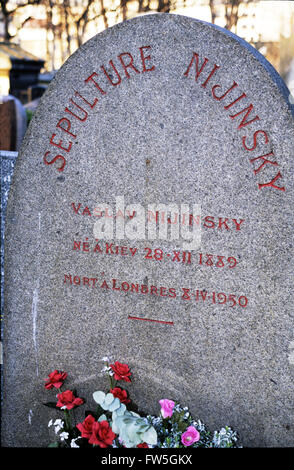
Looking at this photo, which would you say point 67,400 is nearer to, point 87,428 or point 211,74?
point 87,428

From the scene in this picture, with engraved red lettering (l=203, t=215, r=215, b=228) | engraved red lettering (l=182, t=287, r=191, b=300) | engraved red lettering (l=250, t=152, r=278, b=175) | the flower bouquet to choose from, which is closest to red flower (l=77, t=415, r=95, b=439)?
the flower bouquet

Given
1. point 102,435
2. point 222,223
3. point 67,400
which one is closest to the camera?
point 102,435

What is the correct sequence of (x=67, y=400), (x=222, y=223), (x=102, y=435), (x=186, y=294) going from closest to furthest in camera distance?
(x=102, y=435)
(x=222, y=223)
(x=186, y=294)
(x=67, y=400)

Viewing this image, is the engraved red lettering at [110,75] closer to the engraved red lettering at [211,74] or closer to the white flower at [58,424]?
the engraved red lettering at [211,74]

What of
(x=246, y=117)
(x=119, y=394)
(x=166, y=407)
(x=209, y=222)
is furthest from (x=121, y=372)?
(x=246, y=117)

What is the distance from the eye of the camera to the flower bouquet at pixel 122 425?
8.49ft

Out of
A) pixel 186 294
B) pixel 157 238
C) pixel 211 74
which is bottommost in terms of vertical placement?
pixel 186 294

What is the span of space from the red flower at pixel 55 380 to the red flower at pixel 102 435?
50 cm

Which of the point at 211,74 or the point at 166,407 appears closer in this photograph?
the point at 211,74

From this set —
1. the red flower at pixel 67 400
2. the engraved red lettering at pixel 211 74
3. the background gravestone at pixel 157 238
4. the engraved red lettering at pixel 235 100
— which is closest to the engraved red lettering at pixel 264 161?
the background gravestone at pixel 157 238

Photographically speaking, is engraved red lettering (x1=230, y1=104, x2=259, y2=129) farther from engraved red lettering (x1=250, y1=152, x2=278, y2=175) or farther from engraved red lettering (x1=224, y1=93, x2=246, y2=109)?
engraved red lettering (x1=250, y1=152, x2=278, y2=175)

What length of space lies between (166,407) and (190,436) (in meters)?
0.18

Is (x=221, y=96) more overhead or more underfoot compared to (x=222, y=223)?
more overhead

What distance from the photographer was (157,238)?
2.91 metres
